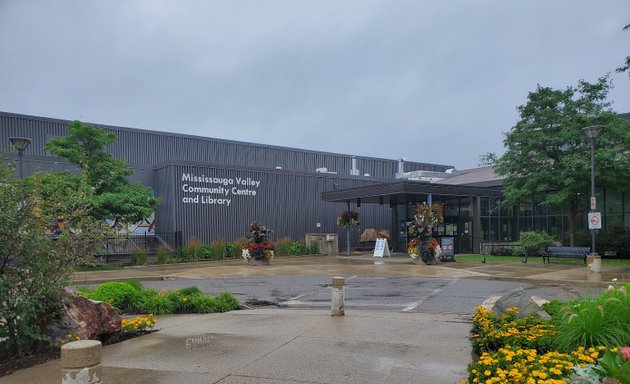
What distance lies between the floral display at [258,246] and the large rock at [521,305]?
54.1ft

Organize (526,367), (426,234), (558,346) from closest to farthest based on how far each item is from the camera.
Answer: (526,367) → (558,346) → (426,234)

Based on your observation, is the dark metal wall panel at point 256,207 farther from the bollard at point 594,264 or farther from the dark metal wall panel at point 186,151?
the bollard at point 594,264

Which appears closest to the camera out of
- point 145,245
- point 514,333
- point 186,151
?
point 514,333

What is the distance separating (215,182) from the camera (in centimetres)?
3153

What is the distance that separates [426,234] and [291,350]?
18.0 meters

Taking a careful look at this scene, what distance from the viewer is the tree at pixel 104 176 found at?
945 inches

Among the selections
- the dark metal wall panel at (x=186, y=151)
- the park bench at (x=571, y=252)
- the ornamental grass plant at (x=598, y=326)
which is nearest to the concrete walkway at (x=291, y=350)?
the ornamental grass plant at (x=598, y=326)

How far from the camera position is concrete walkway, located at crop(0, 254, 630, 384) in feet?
18.2

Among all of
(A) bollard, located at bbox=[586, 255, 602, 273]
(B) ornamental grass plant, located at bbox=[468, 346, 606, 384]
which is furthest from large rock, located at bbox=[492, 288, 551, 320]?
(A) bollard, located at bbox=[586, 255, 602, 273]

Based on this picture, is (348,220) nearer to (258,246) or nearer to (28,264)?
(258,246)

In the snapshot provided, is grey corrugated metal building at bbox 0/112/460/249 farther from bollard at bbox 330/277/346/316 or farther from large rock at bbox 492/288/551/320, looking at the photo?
large rock at bbox 492/288/551/320

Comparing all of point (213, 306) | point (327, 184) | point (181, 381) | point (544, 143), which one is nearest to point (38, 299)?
point (181, 381)

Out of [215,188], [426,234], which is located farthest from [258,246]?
[215,188]

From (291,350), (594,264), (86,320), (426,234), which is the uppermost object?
(426,234)
